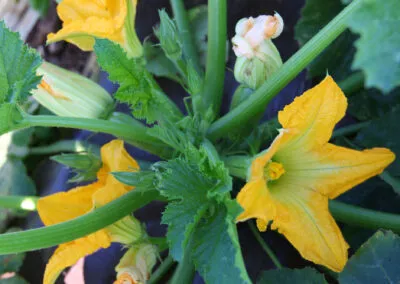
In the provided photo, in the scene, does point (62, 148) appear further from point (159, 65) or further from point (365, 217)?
point (365, 217)

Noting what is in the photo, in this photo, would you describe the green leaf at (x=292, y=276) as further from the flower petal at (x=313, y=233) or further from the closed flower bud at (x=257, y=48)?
the closed flower bud at (x=257, y=48)

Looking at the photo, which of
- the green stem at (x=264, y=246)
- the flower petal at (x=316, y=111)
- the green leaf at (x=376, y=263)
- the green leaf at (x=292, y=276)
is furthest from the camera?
the green stem at (x=264, y=246)

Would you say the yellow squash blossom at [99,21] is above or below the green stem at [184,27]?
above

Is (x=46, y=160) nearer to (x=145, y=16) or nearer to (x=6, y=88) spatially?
(x=145, y=16)

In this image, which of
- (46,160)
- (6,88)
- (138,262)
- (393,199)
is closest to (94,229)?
(138,262)

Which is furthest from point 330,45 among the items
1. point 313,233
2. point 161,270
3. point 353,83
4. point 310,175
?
point 161,270

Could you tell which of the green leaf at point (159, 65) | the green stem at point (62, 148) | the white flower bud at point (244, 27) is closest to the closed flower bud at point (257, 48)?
the white flower bud at point (244, 27)
